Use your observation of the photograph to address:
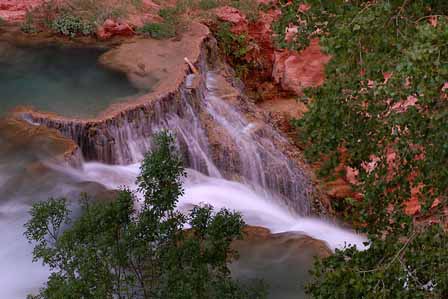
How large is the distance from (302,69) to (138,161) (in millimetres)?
5566

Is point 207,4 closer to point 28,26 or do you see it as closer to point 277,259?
point 28,26

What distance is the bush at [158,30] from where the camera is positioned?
454 inches

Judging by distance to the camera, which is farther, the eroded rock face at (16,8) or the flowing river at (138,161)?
the eroded rock face at (16,8)

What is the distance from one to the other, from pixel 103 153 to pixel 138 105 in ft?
3.03

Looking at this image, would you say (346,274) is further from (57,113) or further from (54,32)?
(54,32)

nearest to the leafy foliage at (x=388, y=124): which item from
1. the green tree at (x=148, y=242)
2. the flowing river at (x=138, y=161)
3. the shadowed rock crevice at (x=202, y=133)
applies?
the green tree at (x=148, y=242)

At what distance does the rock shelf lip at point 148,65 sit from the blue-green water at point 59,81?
0.21 meters

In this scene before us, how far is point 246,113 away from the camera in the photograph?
10.8 m

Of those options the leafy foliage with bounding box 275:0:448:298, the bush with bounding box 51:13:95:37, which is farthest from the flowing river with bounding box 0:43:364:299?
the leafy foliage with bounding box 275:0:448:298

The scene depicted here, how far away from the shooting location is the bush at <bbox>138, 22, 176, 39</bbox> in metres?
11.5

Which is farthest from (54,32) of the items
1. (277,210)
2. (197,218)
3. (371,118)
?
(371,118)

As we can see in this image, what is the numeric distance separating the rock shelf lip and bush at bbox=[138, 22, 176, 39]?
0.17 metres

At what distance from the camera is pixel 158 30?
11.6 metres

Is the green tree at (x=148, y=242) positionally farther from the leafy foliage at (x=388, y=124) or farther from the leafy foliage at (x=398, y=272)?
the leafy foliage at (x=398, y=272)
